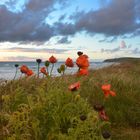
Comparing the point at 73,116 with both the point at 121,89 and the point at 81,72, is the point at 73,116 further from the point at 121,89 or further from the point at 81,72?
the point at 121,89

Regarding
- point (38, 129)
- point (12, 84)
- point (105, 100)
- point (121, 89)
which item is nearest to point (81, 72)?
point (38, 129)

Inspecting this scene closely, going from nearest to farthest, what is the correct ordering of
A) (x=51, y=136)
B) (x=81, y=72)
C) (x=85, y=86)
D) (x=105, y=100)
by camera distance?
(x=51, y=136), (x=81, y=72), (x=105, y=100), (x=85, y=86)

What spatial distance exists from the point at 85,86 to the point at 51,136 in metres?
Result: 4.40

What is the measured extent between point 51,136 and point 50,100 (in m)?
0.51

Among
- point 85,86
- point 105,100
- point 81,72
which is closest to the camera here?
point 81,72

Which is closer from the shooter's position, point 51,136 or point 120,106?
point 51,136

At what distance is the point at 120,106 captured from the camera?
9.34 meters

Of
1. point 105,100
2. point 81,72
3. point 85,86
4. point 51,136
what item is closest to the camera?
point 51,136

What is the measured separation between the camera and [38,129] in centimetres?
630

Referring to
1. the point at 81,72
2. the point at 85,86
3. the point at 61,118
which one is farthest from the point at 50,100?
the point at 85,86

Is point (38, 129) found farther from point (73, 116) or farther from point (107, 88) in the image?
point (107, 88)

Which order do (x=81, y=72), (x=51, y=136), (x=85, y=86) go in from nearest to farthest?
1. (x=51, y=136)
2. (x=81, y=72)
3. (x=85, y=86)

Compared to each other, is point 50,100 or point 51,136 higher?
point 50,100

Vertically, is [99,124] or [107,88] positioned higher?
[107,88]
